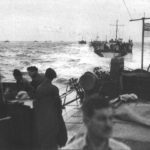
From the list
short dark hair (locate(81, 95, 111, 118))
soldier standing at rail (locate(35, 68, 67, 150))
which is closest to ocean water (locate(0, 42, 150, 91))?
soldier standing at rail (locate(35, 68, 67, 150))

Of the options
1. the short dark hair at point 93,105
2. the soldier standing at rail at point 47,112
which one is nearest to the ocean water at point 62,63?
the soldier standing at rail at point 47,112

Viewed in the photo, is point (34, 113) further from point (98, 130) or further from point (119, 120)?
point (98, 130)

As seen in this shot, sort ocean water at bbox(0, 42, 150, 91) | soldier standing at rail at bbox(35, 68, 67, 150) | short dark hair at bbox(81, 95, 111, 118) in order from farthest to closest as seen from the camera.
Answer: ocean water at bbox(0, 42, 150, 91), soldier standing at rail at bbox(35, 68, 67, 150), short dark hair at bbox(81, 95, 111, 118)

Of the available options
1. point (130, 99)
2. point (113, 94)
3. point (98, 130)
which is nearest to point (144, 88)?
point (113, 94)

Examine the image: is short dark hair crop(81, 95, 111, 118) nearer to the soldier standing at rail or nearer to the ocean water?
the soldier standing at rail

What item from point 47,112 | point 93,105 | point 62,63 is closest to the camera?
point 93,105

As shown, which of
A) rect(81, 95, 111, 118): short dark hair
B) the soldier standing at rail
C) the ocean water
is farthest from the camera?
the ocean water

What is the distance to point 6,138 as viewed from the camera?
224 inches

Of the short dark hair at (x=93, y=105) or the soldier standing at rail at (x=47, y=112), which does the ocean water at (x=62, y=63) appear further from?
the short dark hair at (x=93, y=105)

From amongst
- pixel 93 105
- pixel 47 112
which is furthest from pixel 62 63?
pixel 93 105

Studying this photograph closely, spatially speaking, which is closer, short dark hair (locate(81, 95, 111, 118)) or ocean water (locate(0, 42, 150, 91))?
short dark hair (locate(81, 95, 111, 118))

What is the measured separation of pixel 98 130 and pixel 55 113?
11.3 ft

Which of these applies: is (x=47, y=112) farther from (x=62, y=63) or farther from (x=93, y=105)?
(x=62, y=63)

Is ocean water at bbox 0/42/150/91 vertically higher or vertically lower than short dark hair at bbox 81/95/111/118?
lower
